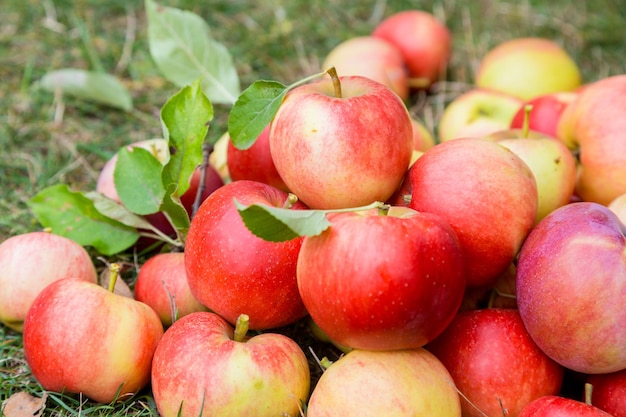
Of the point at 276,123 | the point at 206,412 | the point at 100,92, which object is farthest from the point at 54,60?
the point at 206,412

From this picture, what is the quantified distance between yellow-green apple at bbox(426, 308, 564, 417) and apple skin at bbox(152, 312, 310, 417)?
30 cm

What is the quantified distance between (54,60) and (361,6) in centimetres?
146

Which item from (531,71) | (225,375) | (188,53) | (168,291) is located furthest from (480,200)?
(531,71)

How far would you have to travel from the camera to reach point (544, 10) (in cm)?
341

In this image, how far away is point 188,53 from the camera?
2.20 m

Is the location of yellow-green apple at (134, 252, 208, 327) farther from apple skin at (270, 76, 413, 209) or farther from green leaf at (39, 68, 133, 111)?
green leaf at (39, 68, 133, 111)

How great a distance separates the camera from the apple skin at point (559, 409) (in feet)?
3.93

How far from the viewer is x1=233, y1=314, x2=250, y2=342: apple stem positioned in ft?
4.46

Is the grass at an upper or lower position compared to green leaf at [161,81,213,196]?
lower

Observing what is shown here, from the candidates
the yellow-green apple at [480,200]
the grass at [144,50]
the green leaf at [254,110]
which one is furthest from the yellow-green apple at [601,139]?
the grass at [144,50]

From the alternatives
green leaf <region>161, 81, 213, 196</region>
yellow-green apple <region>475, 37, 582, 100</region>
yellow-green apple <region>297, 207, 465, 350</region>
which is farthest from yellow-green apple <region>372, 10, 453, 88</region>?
yellow-green apple <region>297, 207, 465, 350</region>

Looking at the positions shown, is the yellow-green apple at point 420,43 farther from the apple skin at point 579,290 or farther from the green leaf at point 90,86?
the apple skin at point 579,290

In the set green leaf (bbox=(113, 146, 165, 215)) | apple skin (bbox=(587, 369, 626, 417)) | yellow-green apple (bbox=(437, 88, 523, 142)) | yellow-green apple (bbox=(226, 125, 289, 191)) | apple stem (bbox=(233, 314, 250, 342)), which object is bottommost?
apple skin (bbox=(587, 369, 626, 417))

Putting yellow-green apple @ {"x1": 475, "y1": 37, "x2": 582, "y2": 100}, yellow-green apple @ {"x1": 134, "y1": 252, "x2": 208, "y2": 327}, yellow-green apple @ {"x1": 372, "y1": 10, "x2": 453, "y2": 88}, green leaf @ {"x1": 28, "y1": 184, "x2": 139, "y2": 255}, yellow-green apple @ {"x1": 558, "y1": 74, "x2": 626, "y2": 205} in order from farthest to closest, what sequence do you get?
1. yellow-green apple @ {"x1": 372, "y1": 10, "x2": 453, "y2": 88}
2. yellow-green apple @ {"x1": 475, "y1": 37, "x2": 582, "y2": 100}
3. green leaf @ {"x1": 28, "y1": 184, "x2": 139, "y2": 255}
4. yellow-green apple @ {"x1": 558, "y1": 74, "x2": 626, "y2": 205}
5. yellow-green apple @ {"x1": 134, "y1": 252, "x2": 208, "y2": 327}
